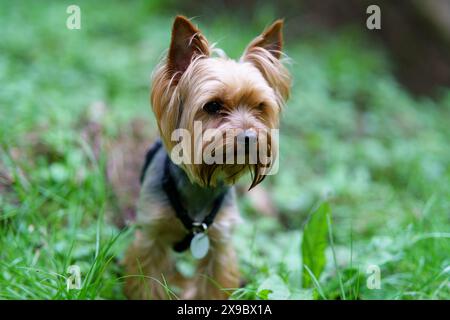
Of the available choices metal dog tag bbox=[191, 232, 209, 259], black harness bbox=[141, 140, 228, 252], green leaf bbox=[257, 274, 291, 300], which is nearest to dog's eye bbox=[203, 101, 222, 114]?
black harness bbox=[141, 140, 228, 252]

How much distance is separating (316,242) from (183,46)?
5.53 feet

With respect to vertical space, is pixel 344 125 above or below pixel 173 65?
below

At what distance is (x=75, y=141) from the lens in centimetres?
447

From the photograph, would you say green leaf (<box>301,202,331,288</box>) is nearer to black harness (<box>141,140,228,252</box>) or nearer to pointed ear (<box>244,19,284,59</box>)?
black harness (<box>141,140,228,252</box>)

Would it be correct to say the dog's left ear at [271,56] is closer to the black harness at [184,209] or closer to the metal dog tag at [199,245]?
the black harness at [184,209]

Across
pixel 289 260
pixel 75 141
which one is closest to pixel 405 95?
pixel 289 260

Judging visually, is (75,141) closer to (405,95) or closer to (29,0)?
(29,0)

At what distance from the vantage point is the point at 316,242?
352cm

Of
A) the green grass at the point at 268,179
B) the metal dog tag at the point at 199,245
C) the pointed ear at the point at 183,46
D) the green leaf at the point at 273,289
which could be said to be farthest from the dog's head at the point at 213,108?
the green leaf at the point at 273,289

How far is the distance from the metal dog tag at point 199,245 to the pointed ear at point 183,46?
108 cm

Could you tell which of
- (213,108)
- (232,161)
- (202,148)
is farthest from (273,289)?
(213,108)

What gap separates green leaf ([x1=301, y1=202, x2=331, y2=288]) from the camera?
11.5 feet

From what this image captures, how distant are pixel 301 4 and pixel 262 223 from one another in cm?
564

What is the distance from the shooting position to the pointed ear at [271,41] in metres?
3.13
